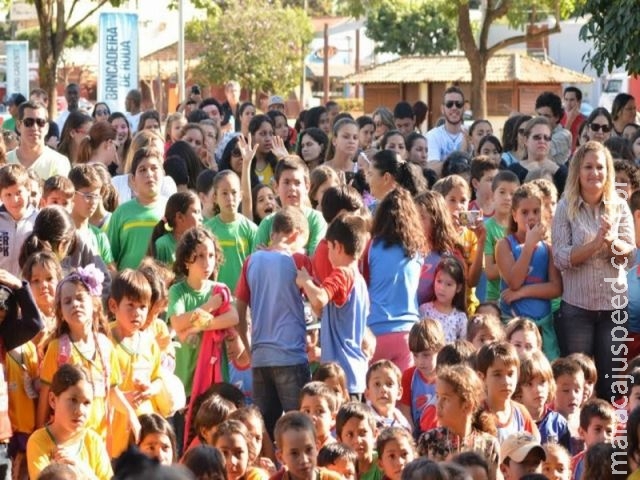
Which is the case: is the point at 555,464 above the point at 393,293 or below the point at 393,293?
below

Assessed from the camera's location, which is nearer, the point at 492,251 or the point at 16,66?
the point at 492,251

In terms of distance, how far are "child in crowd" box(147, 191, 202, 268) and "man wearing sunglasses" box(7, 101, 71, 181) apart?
1.84 metres

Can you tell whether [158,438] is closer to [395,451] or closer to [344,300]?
[395,451]

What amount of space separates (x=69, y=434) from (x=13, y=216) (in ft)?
7.80

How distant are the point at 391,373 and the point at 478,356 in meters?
0.70

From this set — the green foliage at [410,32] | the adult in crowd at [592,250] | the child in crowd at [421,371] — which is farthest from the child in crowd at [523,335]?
the green foliage at [410,32]

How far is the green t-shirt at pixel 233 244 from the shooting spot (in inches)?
390

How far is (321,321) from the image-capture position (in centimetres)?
882

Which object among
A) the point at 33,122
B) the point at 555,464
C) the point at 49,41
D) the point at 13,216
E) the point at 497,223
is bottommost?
the point at 555,464

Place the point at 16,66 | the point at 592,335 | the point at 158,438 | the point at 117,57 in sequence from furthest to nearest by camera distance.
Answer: the point at 16,66 < the point at 117,57 < the point at 592,335 < the point at 158,438

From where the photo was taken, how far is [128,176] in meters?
11.3

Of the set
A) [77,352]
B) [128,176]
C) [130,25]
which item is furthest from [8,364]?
[130,25]

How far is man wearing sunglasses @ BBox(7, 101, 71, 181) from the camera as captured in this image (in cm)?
1133

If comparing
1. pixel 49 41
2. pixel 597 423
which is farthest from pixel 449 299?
pixel 49 41
